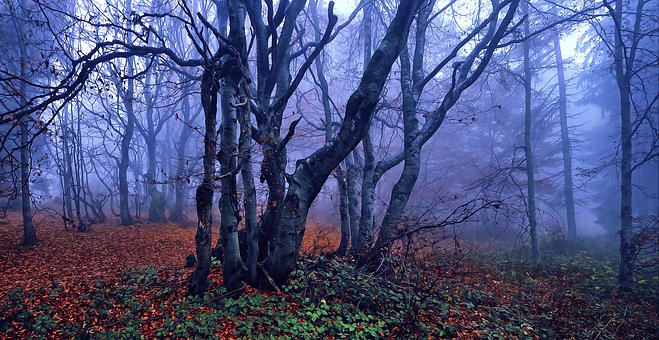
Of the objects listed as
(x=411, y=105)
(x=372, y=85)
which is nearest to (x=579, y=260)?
(x=411, y=105)

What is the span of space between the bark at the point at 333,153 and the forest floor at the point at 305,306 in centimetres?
65

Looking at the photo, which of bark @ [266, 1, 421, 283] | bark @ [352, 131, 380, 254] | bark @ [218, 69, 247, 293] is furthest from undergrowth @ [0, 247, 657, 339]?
bark @ [352, 131, 380, 254]

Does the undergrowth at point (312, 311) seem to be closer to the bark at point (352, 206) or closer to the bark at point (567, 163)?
the bark at point (352, 206)

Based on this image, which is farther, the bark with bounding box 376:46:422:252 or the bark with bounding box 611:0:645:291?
the bark with bounding box 611:0:645:291

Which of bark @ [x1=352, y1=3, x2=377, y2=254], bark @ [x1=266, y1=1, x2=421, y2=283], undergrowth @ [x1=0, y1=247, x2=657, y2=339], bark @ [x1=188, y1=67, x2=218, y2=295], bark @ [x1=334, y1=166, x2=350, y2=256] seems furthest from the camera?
bark @ [x1=334, y1=166, x2=350, y2=256]

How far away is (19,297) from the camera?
4.85 metres

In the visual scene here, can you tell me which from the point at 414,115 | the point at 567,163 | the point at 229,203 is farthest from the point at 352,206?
the point at 567,163

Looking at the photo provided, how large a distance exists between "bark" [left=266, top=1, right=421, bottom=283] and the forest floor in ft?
2.14

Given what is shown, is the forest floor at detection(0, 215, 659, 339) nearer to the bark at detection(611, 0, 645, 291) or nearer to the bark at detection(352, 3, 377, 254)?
the bark at detection(611, 0, 645, 291)

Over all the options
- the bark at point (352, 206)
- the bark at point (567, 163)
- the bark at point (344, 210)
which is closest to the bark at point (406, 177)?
the bark at point (352, 206)

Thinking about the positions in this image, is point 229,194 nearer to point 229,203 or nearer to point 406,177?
point 229,203

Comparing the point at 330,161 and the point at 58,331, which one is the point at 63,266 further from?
the point at 330,161

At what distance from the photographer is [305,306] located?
477cm

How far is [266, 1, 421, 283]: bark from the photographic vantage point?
195 inches
